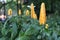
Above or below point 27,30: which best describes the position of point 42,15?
above

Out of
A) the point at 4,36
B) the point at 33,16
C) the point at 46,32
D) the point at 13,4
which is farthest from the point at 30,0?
the point at 46,32

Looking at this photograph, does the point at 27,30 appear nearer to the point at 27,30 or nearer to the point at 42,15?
the point at 27,30

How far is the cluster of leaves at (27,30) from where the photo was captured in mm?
1645

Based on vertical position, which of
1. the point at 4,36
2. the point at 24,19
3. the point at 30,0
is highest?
the point at 30,0

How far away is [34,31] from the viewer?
167 cm

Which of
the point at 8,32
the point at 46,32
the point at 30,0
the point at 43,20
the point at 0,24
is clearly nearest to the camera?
the point at 46,32

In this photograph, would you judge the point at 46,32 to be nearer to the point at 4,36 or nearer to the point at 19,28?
the point at 19,28

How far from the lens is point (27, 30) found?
5.53ft

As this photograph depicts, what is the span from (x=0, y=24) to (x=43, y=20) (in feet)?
1.71

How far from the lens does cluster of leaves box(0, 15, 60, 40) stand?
165 cm

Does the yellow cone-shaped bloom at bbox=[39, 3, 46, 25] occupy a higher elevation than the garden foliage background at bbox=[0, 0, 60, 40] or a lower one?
higher

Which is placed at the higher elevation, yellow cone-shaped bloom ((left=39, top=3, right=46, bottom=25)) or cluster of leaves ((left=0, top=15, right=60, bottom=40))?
yellow cone-shaped bloom ((left=39, top=3, right=46, bottom=25))

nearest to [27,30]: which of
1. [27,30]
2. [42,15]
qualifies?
[27,30]

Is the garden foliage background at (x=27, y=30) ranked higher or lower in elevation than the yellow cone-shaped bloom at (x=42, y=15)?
lower
